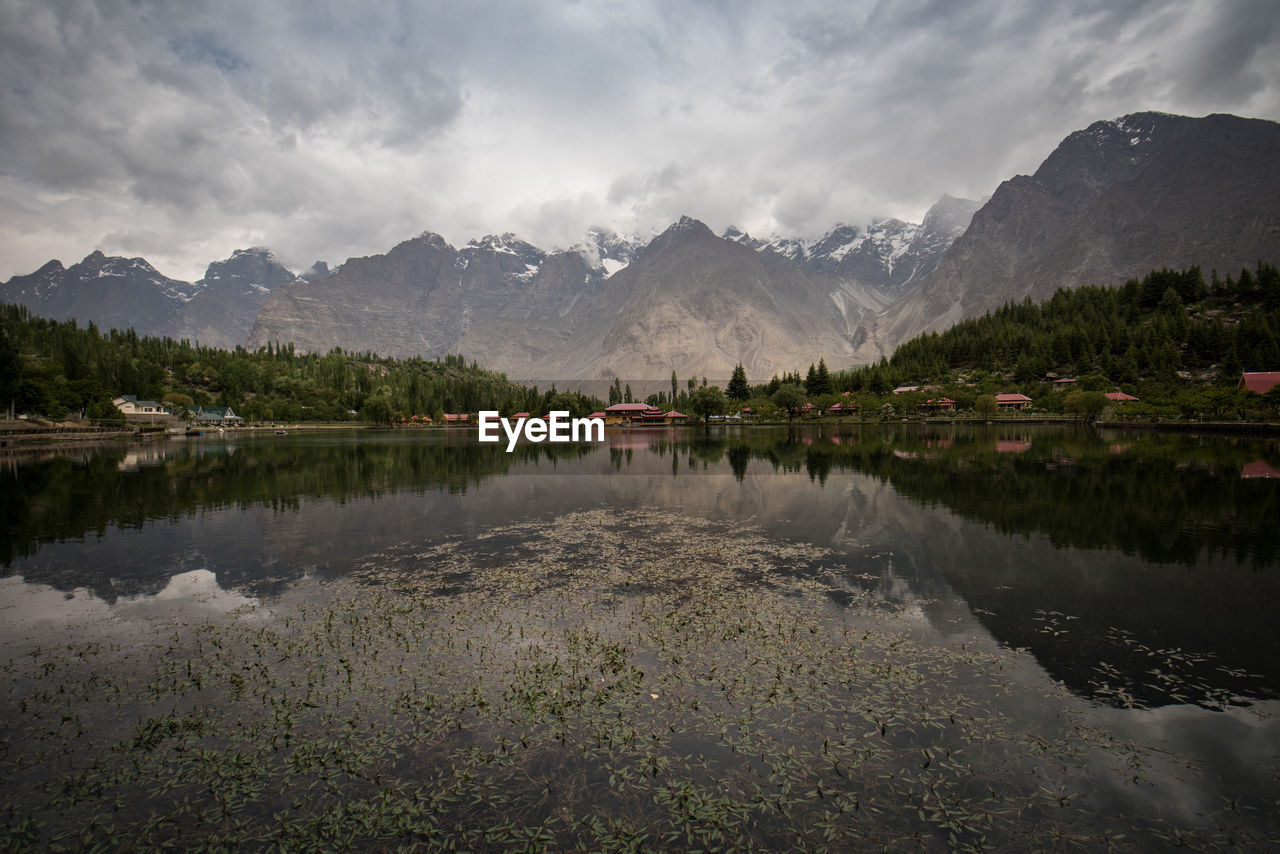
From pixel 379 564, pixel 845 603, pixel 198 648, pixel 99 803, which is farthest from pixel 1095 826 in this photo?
pixel 379 564

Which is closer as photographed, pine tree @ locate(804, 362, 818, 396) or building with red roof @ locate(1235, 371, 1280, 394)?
building with red roof @ locate(1235, 371, 1280, 394)

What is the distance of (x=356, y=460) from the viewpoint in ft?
196

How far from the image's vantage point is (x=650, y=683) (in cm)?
1150

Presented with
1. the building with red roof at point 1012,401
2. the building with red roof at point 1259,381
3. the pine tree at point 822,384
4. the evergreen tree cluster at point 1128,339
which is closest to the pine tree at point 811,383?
the pine tree at point 822,384

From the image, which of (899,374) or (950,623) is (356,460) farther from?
(899,374)

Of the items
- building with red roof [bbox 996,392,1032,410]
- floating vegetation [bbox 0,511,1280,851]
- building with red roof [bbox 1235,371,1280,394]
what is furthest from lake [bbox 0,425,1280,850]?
building with red roof [bbox 996,392,1032,410]

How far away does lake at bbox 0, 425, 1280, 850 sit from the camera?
8.04 meters

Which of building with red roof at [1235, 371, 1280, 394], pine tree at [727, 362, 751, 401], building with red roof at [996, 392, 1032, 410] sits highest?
pine tree at [727, 362, 751, 401]

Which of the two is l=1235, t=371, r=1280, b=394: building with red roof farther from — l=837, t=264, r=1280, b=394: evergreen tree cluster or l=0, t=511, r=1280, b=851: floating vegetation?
l=0, t=511, r=1280, b=851: floating vegetation

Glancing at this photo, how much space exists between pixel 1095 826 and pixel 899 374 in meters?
180

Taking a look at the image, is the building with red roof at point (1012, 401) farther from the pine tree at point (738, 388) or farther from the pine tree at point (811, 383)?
the pine tree at point (738, 388)

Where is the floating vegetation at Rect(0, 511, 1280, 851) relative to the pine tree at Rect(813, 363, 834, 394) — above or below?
below

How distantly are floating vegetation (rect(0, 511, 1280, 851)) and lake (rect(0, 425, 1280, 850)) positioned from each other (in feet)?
0.19

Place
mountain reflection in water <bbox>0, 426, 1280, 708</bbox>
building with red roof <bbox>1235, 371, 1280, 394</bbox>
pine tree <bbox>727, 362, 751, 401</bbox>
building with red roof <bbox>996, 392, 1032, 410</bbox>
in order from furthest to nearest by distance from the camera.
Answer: pine tree <bbox>727, 362, 751, 401</bbox> < building with red roof <bbox>996, 392, 1032, 410</bbox> < building with red roof <bbox>1235, 371, 1280, 394</bbox> < mountain reflection in water <bbox>0, 426, 1280, 708</bbox>
